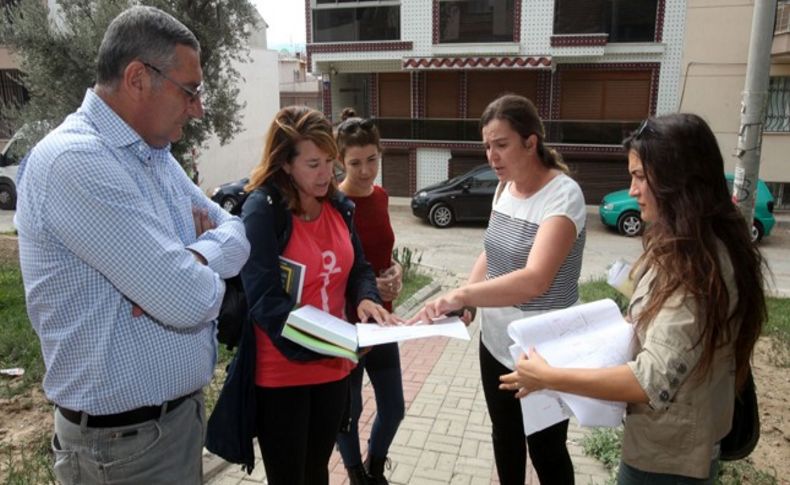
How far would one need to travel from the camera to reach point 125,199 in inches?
64.4

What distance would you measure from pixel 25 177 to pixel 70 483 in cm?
92

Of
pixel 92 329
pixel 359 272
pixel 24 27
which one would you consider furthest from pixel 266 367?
pixel 24 27

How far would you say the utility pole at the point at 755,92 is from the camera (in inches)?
178

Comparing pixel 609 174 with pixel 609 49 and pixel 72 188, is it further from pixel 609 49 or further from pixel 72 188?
pixel 72 188

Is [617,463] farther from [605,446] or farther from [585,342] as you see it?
[585,342]

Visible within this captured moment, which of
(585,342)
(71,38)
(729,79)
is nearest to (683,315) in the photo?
(585,342)

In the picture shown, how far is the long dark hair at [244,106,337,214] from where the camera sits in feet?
7.93

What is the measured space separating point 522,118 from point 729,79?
1713 cm

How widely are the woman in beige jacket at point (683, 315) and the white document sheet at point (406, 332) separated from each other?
415 millimetres

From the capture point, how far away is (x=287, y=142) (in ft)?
7.97

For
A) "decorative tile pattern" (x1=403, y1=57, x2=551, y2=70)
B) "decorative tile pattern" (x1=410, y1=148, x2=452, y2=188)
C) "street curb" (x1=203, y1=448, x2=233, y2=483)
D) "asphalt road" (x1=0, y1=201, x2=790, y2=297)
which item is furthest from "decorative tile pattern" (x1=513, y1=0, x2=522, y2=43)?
"street curb" (x1=203, y1=448, x2=233, y2=483)

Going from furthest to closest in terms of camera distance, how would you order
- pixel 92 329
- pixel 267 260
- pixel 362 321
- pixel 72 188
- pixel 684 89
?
pixel 684 89
pixel 362 321
pixel 267 260
pixel 92 329
pixel 72 188

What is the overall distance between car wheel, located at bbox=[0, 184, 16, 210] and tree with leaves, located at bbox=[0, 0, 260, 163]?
33.9ft

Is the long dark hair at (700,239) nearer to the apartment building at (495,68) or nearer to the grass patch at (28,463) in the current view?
the grass patch at (28,463)
